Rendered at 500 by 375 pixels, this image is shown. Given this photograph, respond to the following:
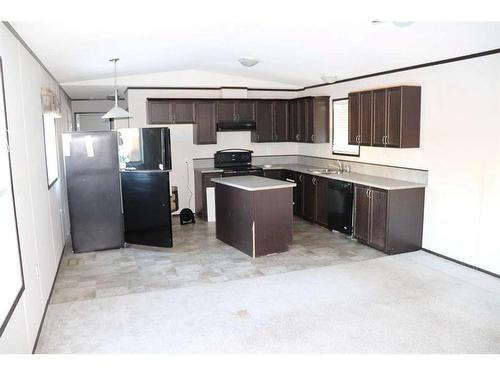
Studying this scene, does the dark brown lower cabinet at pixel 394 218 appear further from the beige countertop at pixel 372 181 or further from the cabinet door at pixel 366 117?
the cabinet door at pixel 366 117

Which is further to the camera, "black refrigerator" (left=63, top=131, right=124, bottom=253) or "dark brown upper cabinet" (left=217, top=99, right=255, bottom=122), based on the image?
"dark brown upper cabinet" (left=217, top=99, right=255, bottom=122)

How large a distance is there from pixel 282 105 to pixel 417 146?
3.35m

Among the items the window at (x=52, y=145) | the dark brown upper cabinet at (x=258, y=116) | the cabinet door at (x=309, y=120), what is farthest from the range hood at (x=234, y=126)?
the window at (x=52, y=145)

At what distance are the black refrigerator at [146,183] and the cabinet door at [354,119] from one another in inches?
107

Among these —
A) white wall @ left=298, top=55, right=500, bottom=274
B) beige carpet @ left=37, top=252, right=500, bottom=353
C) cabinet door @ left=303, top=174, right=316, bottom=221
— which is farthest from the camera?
cabinet door @ left=303, top=174, right=316, bottom=221

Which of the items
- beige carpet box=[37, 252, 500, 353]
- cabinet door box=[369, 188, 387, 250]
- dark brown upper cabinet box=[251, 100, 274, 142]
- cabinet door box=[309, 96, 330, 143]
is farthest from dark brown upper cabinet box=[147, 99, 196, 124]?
beige carpet box=[37, 252, 500, 353]

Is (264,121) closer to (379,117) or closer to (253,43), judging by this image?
(379,117)

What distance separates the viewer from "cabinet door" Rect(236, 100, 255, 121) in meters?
7.95

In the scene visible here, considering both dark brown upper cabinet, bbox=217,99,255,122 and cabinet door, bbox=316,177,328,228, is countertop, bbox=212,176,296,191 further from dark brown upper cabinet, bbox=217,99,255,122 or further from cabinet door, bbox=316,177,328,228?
dark brown upper cabinet, bbox=217,99,255,122

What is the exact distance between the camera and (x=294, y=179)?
304 inches

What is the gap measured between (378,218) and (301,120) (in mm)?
3053

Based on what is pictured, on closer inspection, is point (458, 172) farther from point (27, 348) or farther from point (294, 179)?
point (27, 348)

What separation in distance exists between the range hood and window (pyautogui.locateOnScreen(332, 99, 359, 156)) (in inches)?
61.0

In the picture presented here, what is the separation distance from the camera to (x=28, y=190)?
3297 mm
